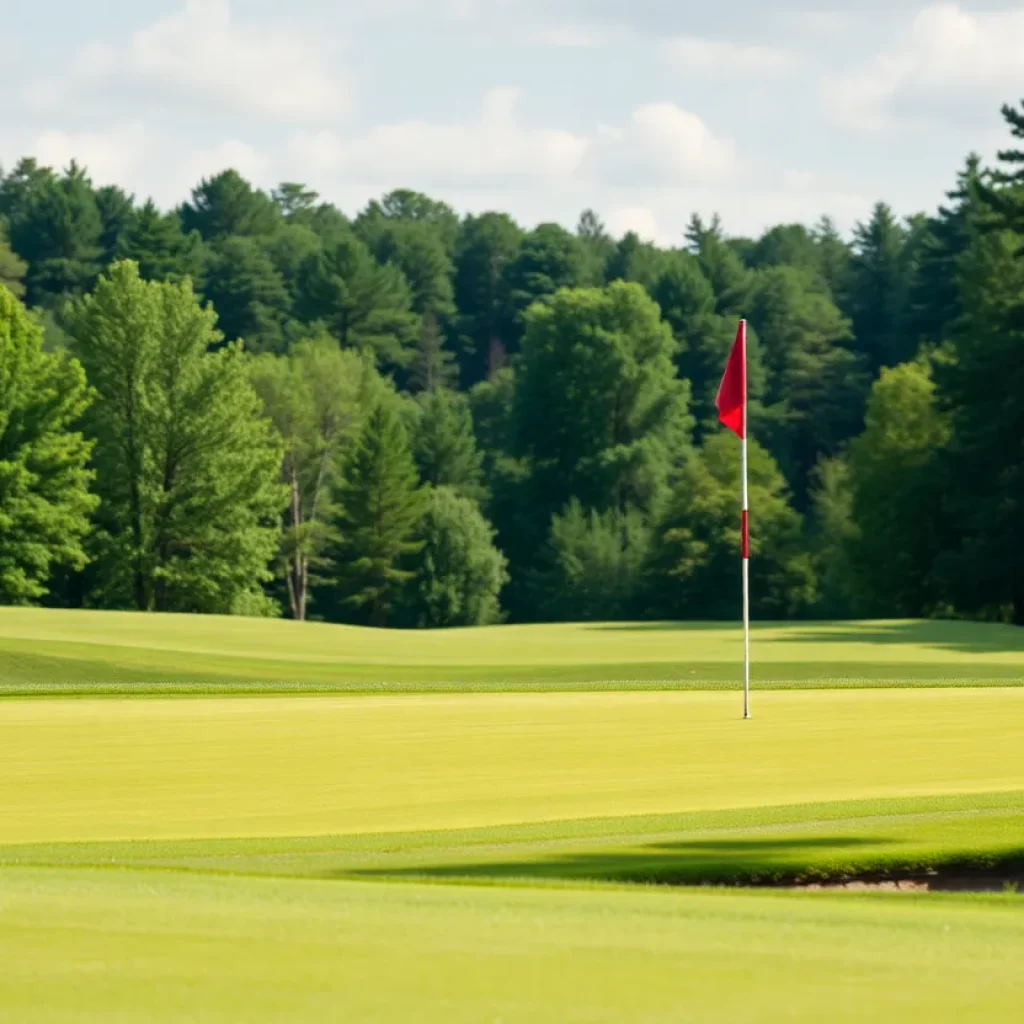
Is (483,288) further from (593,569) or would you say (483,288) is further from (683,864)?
(683,864)

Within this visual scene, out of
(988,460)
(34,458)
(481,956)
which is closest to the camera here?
(481,956)

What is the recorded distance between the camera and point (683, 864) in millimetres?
11625

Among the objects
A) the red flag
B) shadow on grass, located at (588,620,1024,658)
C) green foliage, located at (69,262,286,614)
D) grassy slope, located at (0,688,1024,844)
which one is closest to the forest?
green foliage, located at (69,262,286,614)

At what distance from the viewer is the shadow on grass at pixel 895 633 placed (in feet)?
146

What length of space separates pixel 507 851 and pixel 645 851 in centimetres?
80

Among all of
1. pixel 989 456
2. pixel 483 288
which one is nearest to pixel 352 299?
pixel 483 288

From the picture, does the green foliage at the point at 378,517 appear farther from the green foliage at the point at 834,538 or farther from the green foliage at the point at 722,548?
the green foliage at the point at 834,538

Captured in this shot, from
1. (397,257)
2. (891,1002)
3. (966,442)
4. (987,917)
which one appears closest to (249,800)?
(987,917)

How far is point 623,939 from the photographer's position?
7898 millimetres

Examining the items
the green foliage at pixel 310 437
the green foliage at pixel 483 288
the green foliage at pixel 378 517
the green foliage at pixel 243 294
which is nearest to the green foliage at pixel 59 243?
the green foliage at pixel 243 294

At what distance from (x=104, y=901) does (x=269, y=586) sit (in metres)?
85.3

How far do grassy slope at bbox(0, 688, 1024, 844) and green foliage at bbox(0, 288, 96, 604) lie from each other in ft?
139

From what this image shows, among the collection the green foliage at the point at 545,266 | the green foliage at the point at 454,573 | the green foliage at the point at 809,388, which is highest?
the green foliage at the point at 545,266

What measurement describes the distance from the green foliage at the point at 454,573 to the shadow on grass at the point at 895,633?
122ft
